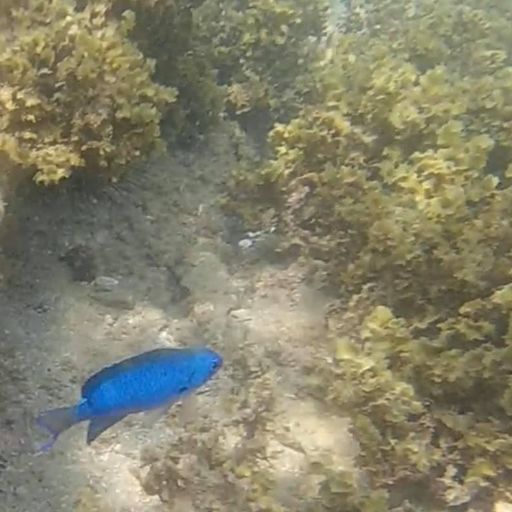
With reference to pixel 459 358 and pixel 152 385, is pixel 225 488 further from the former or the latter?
pixel 459 358

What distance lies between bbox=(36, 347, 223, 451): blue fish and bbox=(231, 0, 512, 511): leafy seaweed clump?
87 cm

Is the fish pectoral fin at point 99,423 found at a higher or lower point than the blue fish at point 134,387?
lower

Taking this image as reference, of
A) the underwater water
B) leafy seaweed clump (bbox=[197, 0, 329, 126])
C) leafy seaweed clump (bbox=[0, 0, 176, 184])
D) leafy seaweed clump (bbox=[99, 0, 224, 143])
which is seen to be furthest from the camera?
leafy seaweed clump (bbox=[197, 0, 329, 126])

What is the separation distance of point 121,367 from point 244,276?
1.64 m

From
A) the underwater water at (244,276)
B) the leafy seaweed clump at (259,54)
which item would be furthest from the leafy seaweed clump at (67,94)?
the leafy seaweed clump at (259,54)

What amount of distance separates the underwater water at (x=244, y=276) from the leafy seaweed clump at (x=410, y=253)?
0.01 metres

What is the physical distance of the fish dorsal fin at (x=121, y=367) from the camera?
214cm

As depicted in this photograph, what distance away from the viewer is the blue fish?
7.04ft

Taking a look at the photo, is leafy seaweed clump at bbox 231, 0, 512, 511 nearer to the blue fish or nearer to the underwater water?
the underwater water

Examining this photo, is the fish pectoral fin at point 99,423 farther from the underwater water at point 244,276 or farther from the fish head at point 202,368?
the underwater water at point 244,276

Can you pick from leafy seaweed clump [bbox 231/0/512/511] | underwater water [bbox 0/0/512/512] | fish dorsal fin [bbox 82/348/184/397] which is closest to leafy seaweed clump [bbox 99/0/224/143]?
underwater water [bbox 0/0/512/512]

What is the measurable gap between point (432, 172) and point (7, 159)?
2131mm

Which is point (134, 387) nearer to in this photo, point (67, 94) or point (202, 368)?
point (202, 368)

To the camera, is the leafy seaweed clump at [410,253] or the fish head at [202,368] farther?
the leafy seaweed clump at [410,253]
